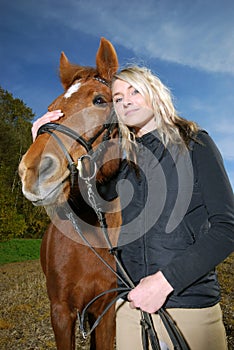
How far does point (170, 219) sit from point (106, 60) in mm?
1507

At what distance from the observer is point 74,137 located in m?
1.93

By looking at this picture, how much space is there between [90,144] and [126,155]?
0.89 feet

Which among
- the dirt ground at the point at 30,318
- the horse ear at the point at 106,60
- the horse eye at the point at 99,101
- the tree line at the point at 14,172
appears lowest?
the dirt ground at the point at 30,318

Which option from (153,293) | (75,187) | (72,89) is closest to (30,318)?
(75,187)

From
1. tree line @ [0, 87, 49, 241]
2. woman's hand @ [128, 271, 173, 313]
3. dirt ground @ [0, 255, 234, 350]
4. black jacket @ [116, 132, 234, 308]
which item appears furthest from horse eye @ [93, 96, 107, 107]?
tree line @ [0, 87, 49, 241]

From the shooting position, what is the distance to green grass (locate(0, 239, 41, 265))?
57.5 feet

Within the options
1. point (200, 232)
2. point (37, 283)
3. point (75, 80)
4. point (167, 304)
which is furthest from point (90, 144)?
point (37, 283)

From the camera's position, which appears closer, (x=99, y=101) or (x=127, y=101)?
(x=127, y=101)

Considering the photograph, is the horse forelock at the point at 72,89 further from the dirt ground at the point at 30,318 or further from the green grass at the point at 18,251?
the green grass at the point at 18,251

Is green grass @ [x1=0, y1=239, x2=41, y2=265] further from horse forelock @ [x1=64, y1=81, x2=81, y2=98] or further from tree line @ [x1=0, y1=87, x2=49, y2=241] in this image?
horse forelock @ [x1=64, y1=81, x2=81, y2=98]

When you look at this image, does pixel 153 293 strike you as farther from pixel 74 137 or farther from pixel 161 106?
pixel 74 137

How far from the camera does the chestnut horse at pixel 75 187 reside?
1.75 metres

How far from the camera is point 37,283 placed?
881cm

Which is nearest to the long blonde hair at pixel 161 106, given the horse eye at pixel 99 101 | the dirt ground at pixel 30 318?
the horse eye at pixel 99 101
